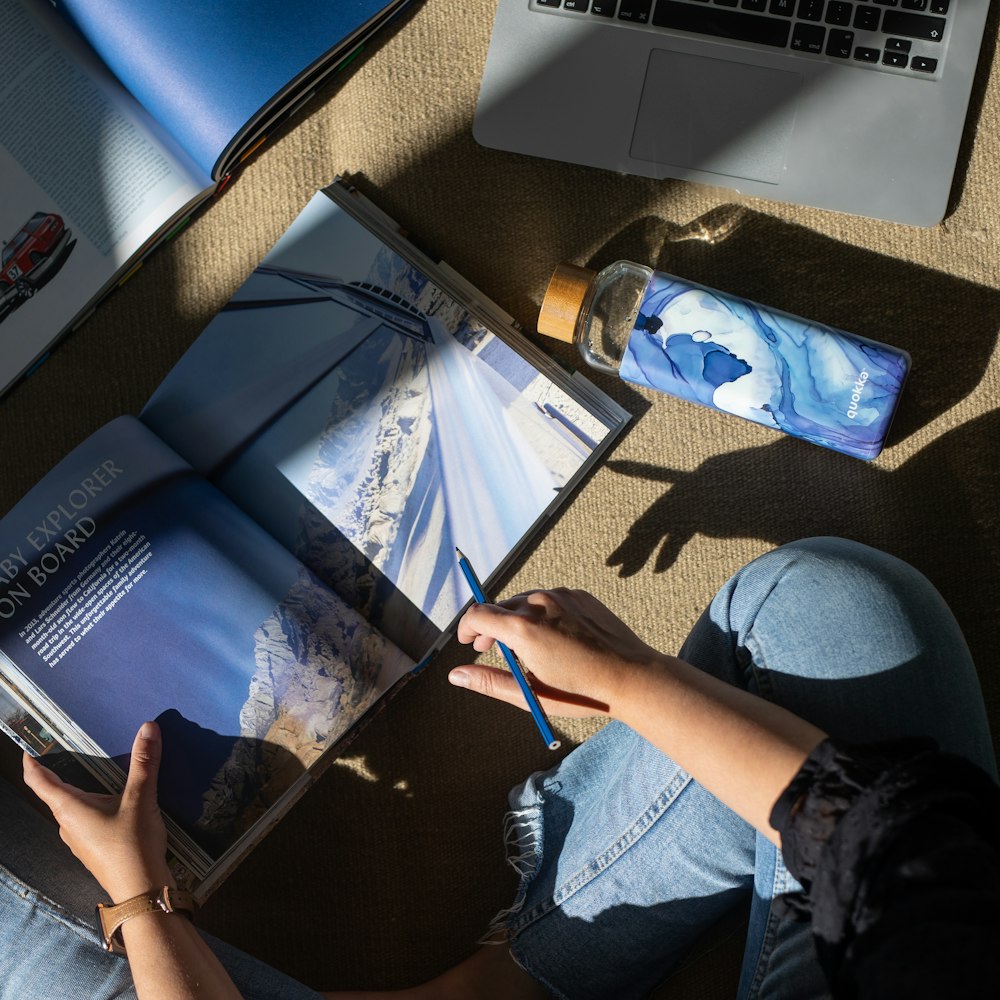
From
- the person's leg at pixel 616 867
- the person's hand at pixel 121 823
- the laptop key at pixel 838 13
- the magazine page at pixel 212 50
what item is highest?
the magazine page at pixel 212 50

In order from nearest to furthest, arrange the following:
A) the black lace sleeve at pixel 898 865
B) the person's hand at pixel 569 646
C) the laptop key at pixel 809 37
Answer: the black lace sleeve at pixel 898 865 → the person's hand at pixel 569 646 → the laptop key at pixel 809 37

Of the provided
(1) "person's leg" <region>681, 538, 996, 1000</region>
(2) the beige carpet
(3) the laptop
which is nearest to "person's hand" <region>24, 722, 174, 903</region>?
(2) the beige carpet

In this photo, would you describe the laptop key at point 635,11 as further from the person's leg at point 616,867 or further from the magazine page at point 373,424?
the person's leg at point 616,867

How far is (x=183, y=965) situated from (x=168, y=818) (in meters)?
0.11

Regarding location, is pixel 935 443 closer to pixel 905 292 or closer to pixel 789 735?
pixel 905 292

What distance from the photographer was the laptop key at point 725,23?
0.62m

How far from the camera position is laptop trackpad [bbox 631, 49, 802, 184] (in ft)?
2.04

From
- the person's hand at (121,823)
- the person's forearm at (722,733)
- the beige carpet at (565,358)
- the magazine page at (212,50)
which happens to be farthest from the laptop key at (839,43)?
the person's hand at (121,823)

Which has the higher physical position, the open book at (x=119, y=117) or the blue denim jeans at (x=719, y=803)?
the open book at (x=119, y=117)

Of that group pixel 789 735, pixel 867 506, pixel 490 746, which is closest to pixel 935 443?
pixel 867 506

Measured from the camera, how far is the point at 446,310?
673 millimetres

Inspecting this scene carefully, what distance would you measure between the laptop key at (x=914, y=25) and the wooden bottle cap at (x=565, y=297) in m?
0.26

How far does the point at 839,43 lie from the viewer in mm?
610

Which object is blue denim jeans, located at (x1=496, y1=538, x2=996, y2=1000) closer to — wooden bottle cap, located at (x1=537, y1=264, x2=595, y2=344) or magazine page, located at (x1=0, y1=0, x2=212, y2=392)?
wooden bottle cap, located at (x1=537, y1=264, x2=595, y2=344)
